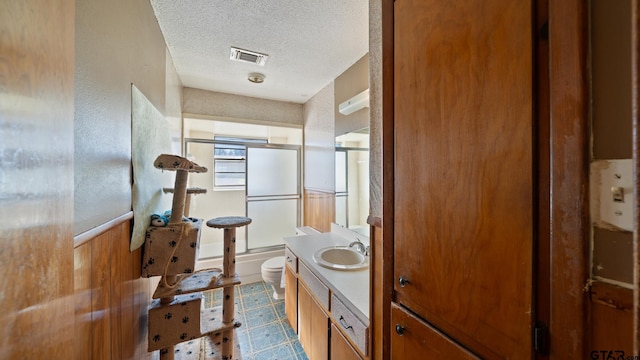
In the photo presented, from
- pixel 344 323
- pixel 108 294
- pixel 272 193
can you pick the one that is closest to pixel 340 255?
pixel 344 323

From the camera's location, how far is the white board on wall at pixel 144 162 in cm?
117

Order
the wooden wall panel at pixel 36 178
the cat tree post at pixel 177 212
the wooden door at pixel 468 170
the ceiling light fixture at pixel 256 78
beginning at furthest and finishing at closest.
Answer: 1. the ceiling light fixture at pixel 256 78
2. the cat tree post at pixel 177 212
3. the wooden door at pixel 468 170
4. the wooden wall panel at pixel 36 178

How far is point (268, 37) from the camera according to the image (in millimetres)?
1750

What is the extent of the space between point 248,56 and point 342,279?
6.53ft

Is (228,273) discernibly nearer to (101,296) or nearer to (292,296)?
(292,296)

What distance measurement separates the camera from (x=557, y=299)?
1.37 ft

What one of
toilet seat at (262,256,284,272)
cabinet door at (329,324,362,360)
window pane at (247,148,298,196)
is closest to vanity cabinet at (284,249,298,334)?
toilet seat at (262,256,284,272)

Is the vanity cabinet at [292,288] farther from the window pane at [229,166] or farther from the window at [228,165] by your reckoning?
the window pane at [229,166]

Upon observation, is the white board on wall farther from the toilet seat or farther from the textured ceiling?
the toilet seat

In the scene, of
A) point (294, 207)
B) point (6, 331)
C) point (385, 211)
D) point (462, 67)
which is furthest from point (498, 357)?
point (294, 207)

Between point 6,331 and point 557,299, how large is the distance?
899 mm

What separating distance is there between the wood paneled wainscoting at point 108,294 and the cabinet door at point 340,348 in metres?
1.03

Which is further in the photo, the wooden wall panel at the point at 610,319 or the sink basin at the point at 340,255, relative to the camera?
the sink basin at the point at 340,255

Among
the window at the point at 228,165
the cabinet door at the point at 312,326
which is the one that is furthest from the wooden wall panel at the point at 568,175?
the window at the point at 228,165
